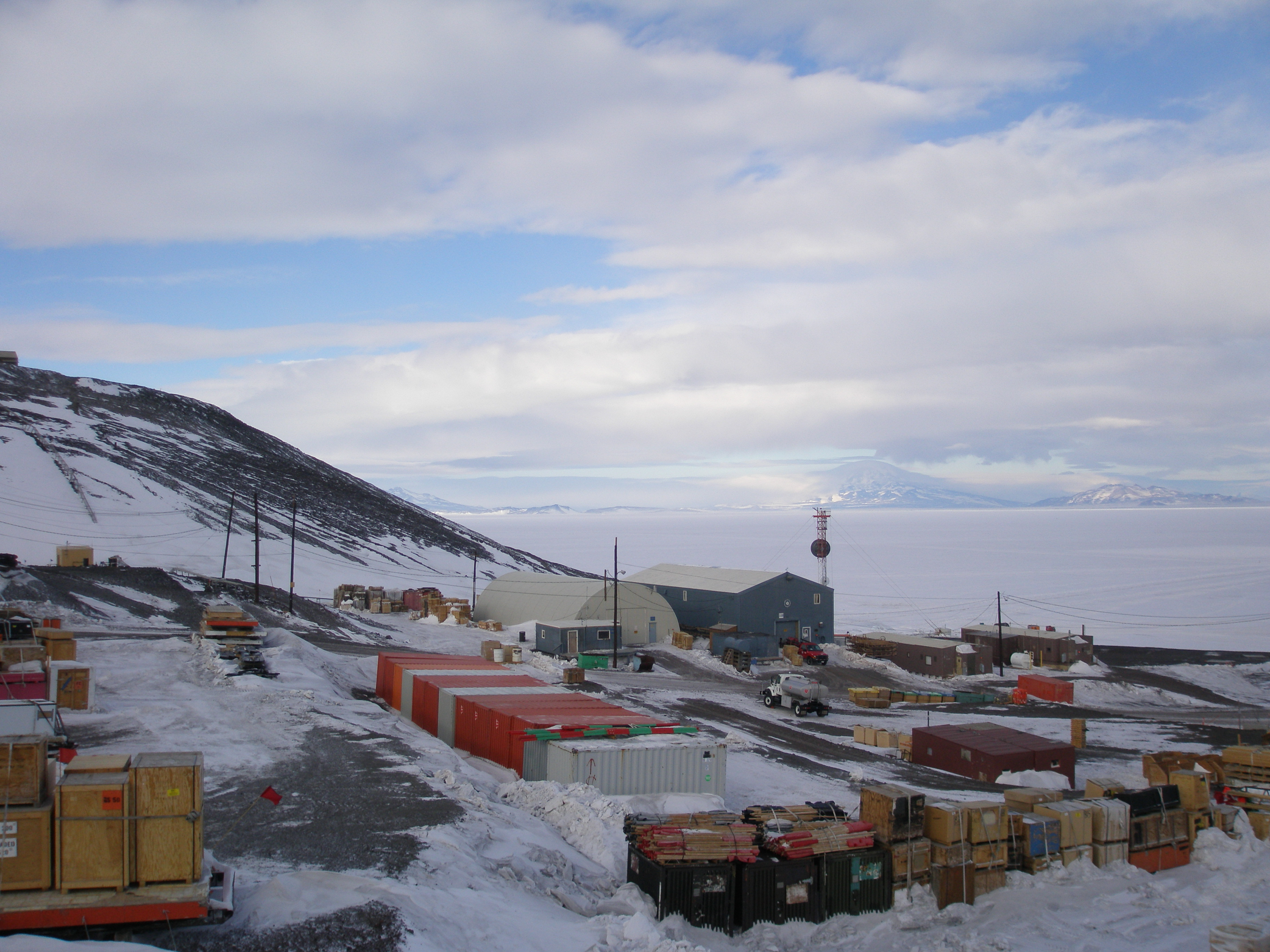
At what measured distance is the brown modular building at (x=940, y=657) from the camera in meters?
58.8

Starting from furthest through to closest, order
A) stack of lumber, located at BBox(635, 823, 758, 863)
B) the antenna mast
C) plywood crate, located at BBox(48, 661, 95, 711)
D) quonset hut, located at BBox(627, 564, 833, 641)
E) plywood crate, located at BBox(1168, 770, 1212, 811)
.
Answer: the antenna mast
quonset hut, located at BBox(627, 564, 833, 641)
plywood crate, located at BBox(48, 661, 95, 711)
plywood crate, located at BBox(1168, 770, 1212, 811)
stack of lumber, located at BBox(635, 823, 758, 863)

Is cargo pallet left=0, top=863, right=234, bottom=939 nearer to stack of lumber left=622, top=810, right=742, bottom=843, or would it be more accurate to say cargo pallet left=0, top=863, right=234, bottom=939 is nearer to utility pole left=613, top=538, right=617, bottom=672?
stack of lumber left=622, top=810, right=742, bottom=843

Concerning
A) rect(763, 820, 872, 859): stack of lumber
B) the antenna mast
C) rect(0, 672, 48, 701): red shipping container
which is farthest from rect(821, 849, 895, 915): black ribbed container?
the antenna mast

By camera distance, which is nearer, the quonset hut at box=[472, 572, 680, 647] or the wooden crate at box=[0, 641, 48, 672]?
→ the wooden crate at box=[0, 641, 48, 672]

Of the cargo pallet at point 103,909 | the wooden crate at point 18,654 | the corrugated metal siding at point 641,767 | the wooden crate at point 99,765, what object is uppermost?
the wooden crate at point 99,765

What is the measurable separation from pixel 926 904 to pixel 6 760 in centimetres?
1587

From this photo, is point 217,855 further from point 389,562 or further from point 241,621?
point 389,562

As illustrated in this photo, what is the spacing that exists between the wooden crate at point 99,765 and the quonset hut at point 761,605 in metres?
51.1

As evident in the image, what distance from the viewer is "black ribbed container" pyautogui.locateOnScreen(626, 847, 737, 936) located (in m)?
16.0

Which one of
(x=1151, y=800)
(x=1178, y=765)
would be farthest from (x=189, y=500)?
(x=1151, y=800)

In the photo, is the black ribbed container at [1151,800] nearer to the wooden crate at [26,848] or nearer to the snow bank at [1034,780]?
the snow bank at [1034,780]

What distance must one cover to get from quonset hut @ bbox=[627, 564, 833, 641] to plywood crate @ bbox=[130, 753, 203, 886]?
168 feet

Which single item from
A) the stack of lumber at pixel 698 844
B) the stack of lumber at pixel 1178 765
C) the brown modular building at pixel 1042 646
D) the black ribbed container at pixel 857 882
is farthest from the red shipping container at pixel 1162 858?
the brown modular building at pixel 1042 646

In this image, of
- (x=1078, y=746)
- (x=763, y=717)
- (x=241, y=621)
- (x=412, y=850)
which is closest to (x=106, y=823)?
(x=412, y=850)
